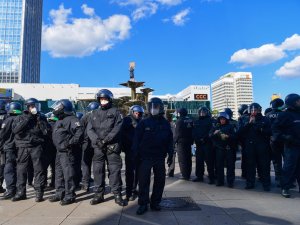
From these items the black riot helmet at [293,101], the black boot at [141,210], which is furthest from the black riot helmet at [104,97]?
the black riot helmet at [293,101]

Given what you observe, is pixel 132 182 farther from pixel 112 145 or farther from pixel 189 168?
pixel 189 168

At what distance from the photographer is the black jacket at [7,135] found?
676 cm

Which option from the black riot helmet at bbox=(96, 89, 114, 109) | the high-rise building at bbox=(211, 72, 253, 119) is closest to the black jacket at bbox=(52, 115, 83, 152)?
the black riot helmet at bbox=(96, 89, 114, 109)

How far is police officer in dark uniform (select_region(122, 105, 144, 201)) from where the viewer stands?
6.39 metres

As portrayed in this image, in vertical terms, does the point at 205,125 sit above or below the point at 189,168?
above

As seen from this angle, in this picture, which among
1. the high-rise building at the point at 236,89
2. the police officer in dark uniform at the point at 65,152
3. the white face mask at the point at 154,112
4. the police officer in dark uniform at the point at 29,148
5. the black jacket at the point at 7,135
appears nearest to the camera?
the white face mask at the point at 154,112

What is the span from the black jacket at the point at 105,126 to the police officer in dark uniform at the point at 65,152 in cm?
35

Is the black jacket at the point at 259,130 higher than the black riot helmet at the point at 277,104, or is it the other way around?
the black riot helmet at the point at 277,104

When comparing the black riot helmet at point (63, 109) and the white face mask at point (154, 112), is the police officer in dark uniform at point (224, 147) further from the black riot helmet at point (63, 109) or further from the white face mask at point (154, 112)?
the black riot helmet at point (63, 109)

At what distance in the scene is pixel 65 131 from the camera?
6.30 m

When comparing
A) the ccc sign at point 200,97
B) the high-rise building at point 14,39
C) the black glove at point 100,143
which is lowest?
the black glove at point 100,143

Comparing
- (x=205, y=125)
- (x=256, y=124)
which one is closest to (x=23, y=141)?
(x=205, y=125)

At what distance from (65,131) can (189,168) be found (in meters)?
4.06

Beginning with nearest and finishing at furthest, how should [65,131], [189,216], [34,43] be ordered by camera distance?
1. [189,216]
2. [65,131]
3. [34,43]
